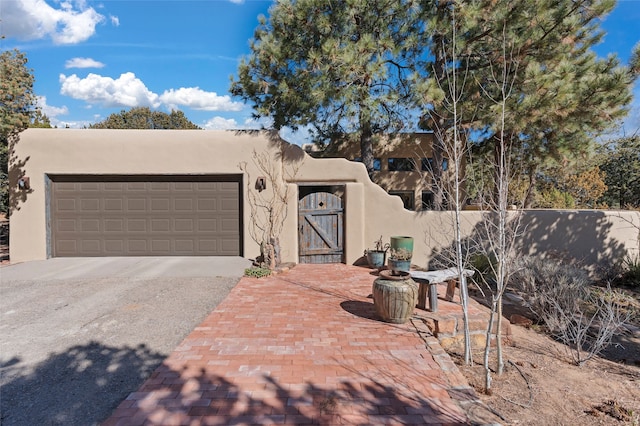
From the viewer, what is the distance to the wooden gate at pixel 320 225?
9.80 m

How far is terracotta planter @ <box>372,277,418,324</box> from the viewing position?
16.6 feet

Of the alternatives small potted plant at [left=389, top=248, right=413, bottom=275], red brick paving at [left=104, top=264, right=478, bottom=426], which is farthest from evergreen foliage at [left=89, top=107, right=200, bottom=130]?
red brick paving at [left=104, top=264, right=478, bottom=426]

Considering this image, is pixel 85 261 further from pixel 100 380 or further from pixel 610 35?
pixel 610 35

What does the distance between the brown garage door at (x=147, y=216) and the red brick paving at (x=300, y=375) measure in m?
4.46

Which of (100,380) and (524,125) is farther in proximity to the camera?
(524,125)

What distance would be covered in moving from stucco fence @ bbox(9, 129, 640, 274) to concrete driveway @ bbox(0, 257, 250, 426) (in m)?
1.64

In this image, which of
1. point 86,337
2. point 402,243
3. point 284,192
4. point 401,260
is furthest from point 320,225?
point 86,337

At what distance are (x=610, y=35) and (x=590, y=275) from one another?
22.9ft

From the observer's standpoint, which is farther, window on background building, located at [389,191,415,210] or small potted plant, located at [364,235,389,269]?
window on background building, located at [389,191,415,210]

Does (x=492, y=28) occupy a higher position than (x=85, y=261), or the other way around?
(x=492, y=28)

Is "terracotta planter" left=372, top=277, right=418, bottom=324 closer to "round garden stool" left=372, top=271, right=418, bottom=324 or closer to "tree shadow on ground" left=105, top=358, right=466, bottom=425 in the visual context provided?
"round garden stool" left=372, top=271, right=418, bottom=324

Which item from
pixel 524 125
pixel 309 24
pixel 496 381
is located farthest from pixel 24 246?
pixel 524 125

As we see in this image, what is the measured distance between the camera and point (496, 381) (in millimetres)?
3867

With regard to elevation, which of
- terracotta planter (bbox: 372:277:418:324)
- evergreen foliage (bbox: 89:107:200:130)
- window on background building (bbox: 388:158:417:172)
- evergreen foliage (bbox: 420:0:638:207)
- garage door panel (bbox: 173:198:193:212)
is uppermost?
evergreen foliage (bbox: 89:107:200:130)
